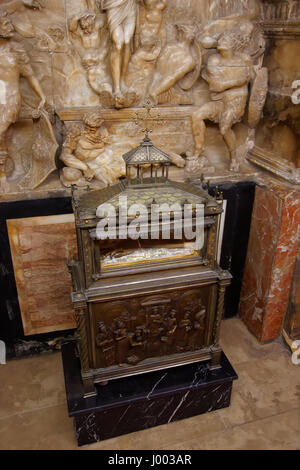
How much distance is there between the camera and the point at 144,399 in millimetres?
3150

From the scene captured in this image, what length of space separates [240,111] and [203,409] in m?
2.76

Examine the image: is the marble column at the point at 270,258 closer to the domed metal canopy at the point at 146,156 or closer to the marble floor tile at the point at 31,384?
the domed metal canopy at the point at 146,156

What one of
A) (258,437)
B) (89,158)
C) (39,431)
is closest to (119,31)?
(89,158)

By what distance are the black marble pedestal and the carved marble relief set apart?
172 centimetres

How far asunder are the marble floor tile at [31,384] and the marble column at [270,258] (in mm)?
2072

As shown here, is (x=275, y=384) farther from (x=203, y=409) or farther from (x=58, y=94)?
(x=58, y=94)

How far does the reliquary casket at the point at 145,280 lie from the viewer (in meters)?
2.82

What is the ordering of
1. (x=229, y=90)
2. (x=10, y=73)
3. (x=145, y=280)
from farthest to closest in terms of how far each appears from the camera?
(x=229, y=90) → (x=10, y=73) → (x=145, y=280)

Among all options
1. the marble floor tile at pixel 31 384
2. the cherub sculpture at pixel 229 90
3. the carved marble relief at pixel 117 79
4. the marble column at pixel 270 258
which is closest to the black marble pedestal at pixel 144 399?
the marble floor tile at pixel 31 384

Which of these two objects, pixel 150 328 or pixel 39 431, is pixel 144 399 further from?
pixel 39 431

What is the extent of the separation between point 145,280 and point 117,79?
182cm

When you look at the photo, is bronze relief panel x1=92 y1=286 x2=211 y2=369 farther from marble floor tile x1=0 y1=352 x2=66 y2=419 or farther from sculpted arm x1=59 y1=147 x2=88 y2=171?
sculpted arm x1=59 y1=147 x2=88 y2=171

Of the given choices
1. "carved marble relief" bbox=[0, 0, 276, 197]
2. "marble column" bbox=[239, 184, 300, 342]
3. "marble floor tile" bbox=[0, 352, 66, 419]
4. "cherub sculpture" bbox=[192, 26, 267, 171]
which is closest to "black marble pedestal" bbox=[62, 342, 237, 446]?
"marble floor tile" bbox=[0, 352, 66, 419]

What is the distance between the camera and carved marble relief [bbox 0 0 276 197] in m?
3.41
